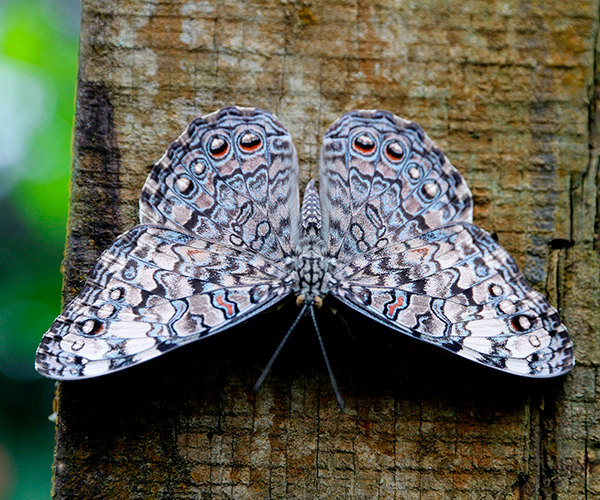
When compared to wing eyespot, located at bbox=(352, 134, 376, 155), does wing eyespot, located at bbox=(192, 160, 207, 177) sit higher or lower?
lower

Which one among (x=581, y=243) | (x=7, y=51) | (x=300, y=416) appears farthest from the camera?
(x=7, y=51)

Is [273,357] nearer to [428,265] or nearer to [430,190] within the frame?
[428,265]

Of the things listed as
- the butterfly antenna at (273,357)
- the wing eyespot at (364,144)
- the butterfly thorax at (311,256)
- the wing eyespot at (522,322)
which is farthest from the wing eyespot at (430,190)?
the butterfly antenna at (273,357)

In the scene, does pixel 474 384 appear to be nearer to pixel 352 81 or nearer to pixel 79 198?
pixel 352 81

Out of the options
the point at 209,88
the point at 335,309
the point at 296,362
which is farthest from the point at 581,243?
the point at 209,88

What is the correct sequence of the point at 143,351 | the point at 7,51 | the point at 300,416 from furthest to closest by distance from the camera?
the point at 7,51
the point at 300,416
the point at 143,351

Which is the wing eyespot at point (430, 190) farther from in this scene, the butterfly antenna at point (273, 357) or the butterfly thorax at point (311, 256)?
the butterfly antenna at point (273, 357)

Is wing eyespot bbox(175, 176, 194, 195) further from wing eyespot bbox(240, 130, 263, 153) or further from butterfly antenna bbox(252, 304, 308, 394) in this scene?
butterfly antenna bbox(252, 304, 308, 394)

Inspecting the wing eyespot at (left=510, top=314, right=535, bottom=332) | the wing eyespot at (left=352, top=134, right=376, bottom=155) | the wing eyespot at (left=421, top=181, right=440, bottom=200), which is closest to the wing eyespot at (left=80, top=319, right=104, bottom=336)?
the wing eyespot at (left=352, top=134, right=376, bottom=155)
